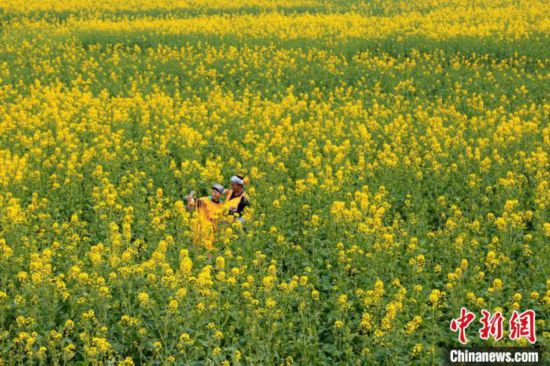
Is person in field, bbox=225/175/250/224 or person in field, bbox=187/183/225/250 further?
person in field, bbox=225/175/250/224

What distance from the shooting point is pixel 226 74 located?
22.1 m

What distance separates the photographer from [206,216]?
991cm

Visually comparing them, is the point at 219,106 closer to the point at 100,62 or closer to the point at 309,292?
the point at 100,62

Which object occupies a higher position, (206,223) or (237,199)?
(237,199)

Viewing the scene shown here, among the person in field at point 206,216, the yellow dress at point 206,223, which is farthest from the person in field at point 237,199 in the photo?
the yellow dress at point 206,223

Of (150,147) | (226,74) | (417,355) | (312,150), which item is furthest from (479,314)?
(226,74)

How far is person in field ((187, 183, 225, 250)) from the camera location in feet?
30.5

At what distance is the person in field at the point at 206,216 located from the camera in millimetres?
9305

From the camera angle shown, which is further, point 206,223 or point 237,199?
point 237,199

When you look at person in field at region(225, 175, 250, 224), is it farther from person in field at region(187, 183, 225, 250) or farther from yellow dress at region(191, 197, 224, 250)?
yellow dress at region(191, 197, 224, 250)

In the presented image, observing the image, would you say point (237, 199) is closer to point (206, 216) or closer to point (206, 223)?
point (206, 216)

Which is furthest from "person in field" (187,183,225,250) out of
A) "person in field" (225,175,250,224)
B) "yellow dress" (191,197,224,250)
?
"person in field" (225,175,250,224)

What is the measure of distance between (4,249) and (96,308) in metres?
1.54

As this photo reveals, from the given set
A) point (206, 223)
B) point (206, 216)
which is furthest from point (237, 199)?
point (206, 223)
